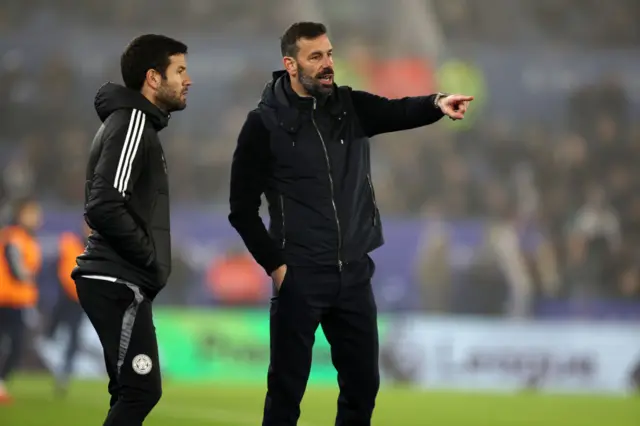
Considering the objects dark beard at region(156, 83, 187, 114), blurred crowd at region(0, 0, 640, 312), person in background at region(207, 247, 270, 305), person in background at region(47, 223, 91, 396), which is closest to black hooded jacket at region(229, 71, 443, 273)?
dark beard at region(156, 83, 187, 114)

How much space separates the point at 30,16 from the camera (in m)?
14.6

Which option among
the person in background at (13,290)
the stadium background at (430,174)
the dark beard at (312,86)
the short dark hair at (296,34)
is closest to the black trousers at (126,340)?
the dark beard at (312,86)

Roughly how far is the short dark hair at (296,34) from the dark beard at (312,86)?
0.35 feet

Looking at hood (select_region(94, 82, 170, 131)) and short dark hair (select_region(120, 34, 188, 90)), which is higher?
short dark hair (select_region(120, 34, 188, 90))

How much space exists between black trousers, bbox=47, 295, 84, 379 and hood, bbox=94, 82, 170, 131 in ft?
24.7

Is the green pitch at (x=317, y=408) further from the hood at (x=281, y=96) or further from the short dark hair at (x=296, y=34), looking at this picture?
the short dark hair at (x=296, y=34)

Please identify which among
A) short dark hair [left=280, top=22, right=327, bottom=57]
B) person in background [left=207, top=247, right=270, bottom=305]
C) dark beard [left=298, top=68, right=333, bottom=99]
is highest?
person in background [left=207, top=247, right=270, bottom=305]

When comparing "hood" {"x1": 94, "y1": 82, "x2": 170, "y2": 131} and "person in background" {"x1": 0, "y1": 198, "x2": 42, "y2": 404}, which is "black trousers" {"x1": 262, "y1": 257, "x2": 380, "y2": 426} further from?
"person in background" {"x1": 0, "y1": 198, "x2": 42, "y2": 404}

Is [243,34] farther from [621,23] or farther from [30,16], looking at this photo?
[621,23]

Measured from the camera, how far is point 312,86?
5.21m

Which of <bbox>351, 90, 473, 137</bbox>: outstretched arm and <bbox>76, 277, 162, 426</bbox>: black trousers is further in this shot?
<bbox>351, 90, 473, 137</bbox>: outstretched arm

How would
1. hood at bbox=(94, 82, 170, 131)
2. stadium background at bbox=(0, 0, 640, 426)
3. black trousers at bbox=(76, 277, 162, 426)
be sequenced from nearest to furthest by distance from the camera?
black trousers at bbox=(76, 277, 162, 426) < hood at bbox=(94, 82, 170, 131) < stadium background at bbox=(0, 0, 640, 426)

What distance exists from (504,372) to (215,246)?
12.4ft

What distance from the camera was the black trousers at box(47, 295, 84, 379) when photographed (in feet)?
39.3
